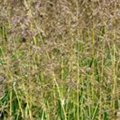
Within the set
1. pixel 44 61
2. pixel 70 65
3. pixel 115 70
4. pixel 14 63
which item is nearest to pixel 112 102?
pixel 115 70

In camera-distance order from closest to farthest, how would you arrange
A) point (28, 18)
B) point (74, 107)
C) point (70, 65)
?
1. point (28, 18)
2. point (70, 65)
3. point (74, 107)

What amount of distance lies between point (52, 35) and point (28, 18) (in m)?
0.18

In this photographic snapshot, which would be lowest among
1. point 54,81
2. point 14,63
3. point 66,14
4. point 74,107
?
point 74,107

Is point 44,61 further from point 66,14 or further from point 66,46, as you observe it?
point 66,14

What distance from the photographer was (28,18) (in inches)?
73.2

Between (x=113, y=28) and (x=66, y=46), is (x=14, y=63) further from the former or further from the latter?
(x=113, y=28)

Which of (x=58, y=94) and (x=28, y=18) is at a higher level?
(x=28, y=18)

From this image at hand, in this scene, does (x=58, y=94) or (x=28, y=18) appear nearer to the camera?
(x=28, y=18)

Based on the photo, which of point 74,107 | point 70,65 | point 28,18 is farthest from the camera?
point 74,107

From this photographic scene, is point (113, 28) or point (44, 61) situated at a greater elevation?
point (113, 28)

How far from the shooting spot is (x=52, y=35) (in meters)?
1.97

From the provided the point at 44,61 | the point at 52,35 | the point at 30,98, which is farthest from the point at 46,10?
→ the point at 30,98

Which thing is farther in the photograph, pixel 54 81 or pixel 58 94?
pixel 58 94

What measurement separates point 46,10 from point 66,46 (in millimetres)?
267
